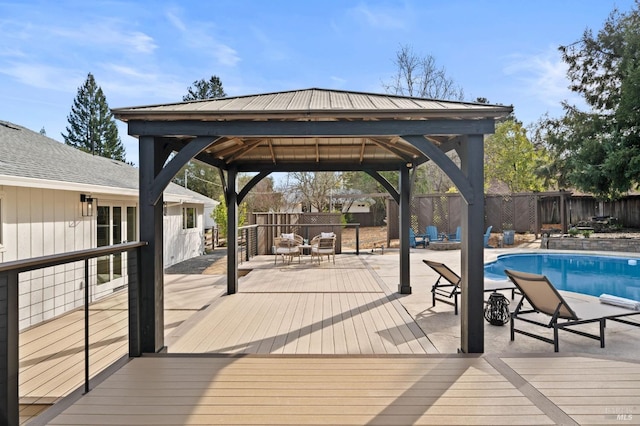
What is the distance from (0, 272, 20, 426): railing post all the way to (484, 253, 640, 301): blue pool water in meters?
9.47

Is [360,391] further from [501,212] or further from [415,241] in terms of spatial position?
[501,212]

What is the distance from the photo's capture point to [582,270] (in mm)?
10516

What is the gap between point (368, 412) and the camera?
7.93 feet

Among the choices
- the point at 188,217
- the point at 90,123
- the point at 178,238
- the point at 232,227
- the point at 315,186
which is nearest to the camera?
the point at 232,227

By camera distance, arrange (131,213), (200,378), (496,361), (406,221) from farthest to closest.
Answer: (131,213) < (406,221) < (496,361) < (200,378)

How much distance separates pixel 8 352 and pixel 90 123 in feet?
102

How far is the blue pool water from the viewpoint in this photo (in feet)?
27.6

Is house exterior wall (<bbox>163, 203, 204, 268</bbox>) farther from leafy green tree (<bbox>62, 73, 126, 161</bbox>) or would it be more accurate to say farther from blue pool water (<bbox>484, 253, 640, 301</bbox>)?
leafy green tree (<bbox>62, 73, 126, 161</bbox>)

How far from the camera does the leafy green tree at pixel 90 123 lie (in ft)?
90.4

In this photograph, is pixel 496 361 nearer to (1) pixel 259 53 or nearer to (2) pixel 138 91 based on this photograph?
(1) pixel 259 53

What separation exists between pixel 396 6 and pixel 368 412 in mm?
12373

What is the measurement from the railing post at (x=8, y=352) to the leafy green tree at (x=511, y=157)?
22702 mm

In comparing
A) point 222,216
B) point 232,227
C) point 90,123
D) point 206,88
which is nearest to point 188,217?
point 222,216

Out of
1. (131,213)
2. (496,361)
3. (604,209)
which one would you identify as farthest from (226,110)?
(604,209)
